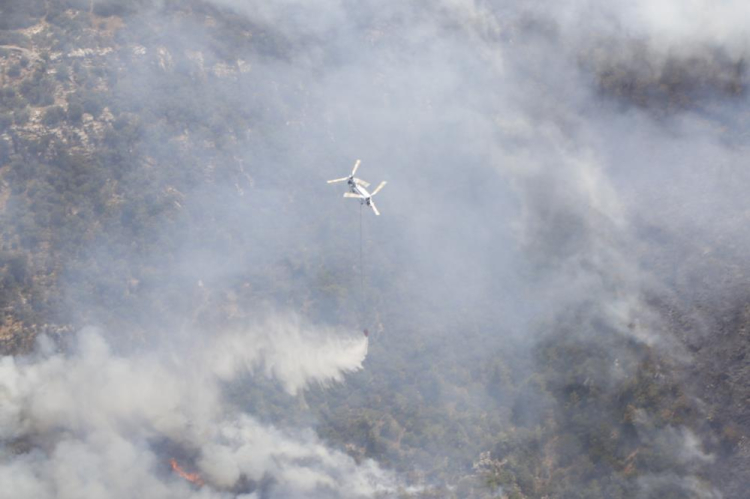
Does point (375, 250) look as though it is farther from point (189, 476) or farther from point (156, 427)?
point (189, 476)

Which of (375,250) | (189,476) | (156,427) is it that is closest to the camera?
(189,476)

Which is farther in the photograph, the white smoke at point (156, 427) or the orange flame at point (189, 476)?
the orange flame at point (189, 476)

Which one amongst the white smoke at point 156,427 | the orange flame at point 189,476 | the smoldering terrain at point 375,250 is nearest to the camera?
the white smoke at point 156,427

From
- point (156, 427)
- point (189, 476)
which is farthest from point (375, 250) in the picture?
point (189, 476)

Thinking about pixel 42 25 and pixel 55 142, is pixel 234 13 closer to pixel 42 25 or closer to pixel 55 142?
pixel 42 25

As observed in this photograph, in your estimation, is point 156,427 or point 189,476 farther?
point 156,427

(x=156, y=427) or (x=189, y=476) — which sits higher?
(x=156, y=427)

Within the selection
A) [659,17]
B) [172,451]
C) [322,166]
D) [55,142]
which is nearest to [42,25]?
[55,142]
